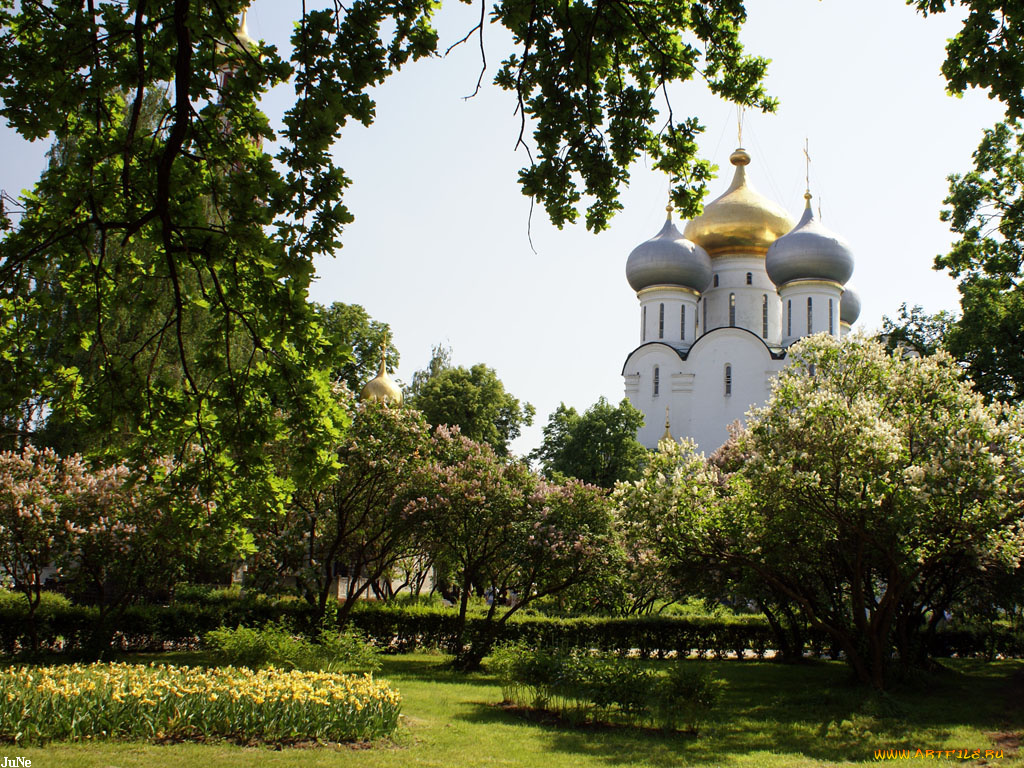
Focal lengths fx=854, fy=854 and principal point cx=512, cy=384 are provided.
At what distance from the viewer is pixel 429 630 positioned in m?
18.3

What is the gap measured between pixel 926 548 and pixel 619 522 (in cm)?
431

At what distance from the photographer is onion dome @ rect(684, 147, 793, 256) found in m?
46.2

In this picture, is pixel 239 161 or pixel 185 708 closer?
pixel 239 161

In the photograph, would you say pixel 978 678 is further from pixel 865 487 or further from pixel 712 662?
pixel 865 487

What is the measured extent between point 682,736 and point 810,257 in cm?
3514

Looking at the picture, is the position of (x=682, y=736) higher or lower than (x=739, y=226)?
lower

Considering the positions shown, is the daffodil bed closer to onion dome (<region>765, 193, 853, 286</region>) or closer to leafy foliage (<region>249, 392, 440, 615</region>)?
leafy foliage (<region>249, 392, 440, 615</region>)

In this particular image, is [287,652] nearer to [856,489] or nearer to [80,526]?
[80,526]

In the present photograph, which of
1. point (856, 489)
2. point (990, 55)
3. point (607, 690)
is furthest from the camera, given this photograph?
point (856, 489)

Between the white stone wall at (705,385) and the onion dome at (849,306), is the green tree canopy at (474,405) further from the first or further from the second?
the onion dome at (849,306)

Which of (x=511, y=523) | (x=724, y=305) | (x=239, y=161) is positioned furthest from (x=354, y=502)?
(x=724, y=305)

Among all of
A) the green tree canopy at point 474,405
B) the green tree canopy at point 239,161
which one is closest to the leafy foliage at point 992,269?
the green tree canopy at point 239,161

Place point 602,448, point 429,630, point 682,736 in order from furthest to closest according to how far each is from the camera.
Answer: point 602,448 → point 429,630 → point 682,736

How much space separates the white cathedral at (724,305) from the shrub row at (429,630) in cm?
1968
